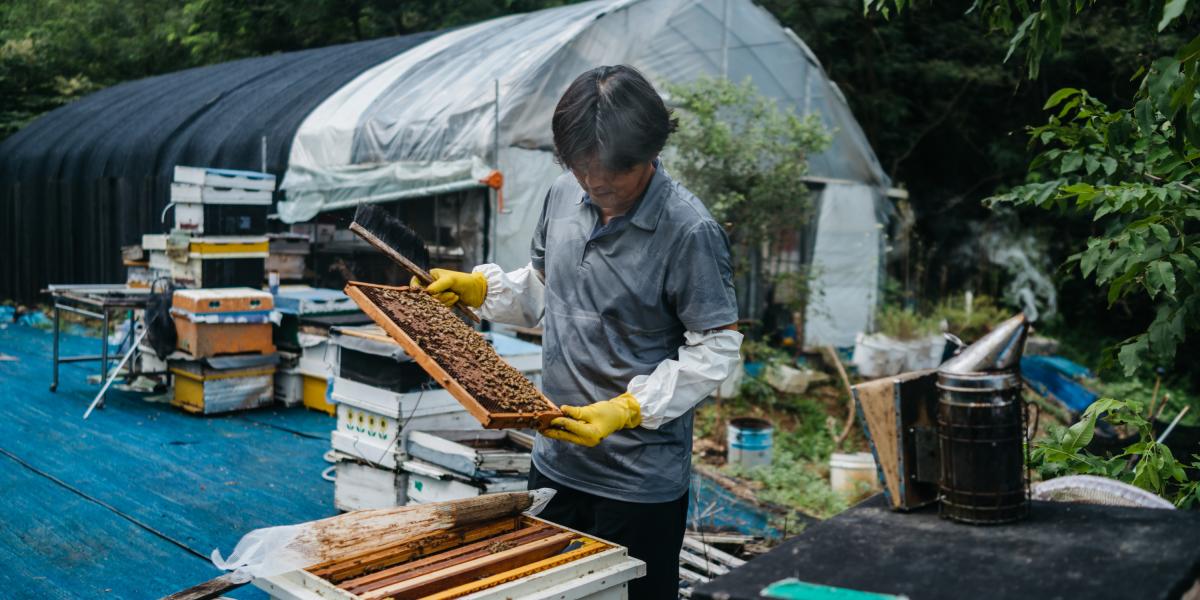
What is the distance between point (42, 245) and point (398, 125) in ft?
27.5

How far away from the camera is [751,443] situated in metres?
6.86

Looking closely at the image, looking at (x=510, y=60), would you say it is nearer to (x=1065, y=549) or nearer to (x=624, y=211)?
(x=624, y=211)

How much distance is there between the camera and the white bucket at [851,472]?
6262 mm

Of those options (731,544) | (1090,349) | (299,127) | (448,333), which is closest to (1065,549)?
(448,333)

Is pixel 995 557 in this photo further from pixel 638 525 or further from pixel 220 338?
pixel 220 338

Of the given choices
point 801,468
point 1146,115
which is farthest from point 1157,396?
point 1146,115

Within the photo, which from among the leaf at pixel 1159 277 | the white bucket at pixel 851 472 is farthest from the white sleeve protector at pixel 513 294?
the white bucket at pixel 851 472

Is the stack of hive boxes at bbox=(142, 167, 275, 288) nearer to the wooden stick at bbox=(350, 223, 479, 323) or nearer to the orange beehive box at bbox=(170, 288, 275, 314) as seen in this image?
the orange beehive box at bbox=(170, 288, 275, 314)

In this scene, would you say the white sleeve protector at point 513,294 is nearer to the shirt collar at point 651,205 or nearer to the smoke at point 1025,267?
the shirt collar at point 651,205

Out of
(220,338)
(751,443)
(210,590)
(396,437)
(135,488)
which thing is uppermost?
(210,590)

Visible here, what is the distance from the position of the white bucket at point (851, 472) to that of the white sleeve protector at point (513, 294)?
12.5 feet

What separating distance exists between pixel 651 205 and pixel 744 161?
6504mm

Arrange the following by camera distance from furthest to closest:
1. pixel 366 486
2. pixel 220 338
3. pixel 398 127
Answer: pixel 398 127
pixel 220 338
pixel 366 486

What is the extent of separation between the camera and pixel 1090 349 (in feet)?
44.3
